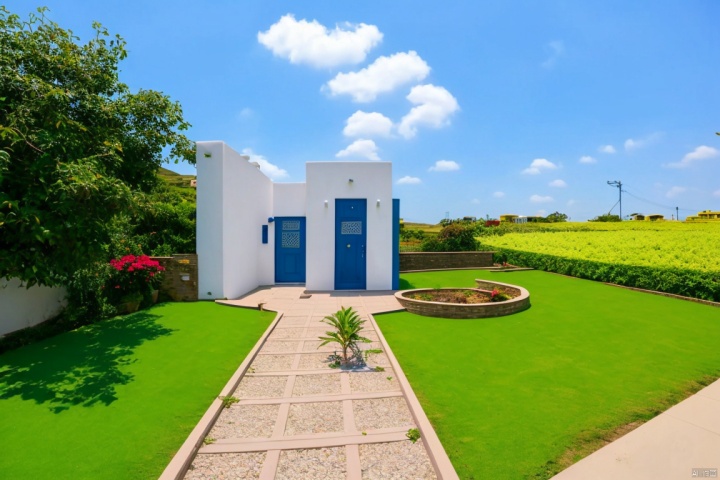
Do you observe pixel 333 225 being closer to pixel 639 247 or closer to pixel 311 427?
pixel 311 427

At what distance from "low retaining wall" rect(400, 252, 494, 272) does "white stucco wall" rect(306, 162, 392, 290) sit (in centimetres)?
612

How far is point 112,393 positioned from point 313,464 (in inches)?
131

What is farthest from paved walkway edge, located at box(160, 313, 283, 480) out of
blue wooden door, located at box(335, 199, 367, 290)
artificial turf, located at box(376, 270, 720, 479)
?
blue wooden door, located at box(335, 199, 367, 290)

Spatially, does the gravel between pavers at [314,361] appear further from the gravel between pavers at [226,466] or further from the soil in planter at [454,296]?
the soil in planter at [454,296]

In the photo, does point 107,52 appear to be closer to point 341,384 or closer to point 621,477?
point 341,384

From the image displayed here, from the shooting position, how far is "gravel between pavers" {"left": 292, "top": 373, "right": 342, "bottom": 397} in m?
4.72

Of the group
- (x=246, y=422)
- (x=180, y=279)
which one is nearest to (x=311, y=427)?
(x=246, y=422)

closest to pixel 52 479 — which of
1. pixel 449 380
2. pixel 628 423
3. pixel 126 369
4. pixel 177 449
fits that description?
pixel 177 449

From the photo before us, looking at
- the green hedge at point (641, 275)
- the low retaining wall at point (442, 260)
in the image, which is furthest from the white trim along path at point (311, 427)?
the low retaining wall at point (442, 260)

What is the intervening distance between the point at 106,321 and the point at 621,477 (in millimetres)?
9995

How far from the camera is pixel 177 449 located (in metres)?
3.44

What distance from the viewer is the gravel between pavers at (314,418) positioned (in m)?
3.79

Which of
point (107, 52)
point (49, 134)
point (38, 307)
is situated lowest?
point (38, 307)

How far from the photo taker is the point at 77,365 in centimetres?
566
